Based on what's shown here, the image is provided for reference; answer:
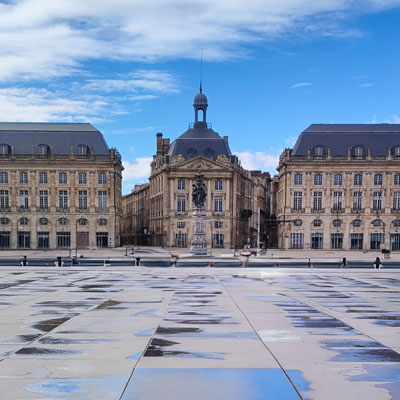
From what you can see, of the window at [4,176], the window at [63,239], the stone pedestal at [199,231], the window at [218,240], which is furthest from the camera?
the window at [218,240]

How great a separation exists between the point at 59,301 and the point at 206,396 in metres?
13.1

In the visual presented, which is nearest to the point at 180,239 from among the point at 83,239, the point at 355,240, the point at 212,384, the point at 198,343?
the point at 83,239

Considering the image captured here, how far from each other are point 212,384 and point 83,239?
82.6m

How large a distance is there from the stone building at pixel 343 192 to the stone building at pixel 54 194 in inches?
1234

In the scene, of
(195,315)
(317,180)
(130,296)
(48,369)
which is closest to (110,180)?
(317,180)

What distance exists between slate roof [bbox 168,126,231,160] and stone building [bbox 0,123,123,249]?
45.5 ft

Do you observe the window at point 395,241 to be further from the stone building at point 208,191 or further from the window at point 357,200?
the stone building at point 208,191

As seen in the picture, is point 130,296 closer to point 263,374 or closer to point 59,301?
point 59,301

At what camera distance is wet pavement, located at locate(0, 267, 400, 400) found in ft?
31.2

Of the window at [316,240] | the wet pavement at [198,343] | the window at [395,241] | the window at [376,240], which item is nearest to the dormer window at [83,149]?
the window at [316,240]

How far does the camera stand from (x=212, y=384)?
9.72 meters

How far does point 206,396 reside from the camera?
9086 millimetres

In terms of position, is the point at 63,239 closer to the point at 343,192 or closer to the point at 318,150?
the point at 318,150

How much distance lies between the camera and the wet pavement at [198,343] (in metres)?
9.52
